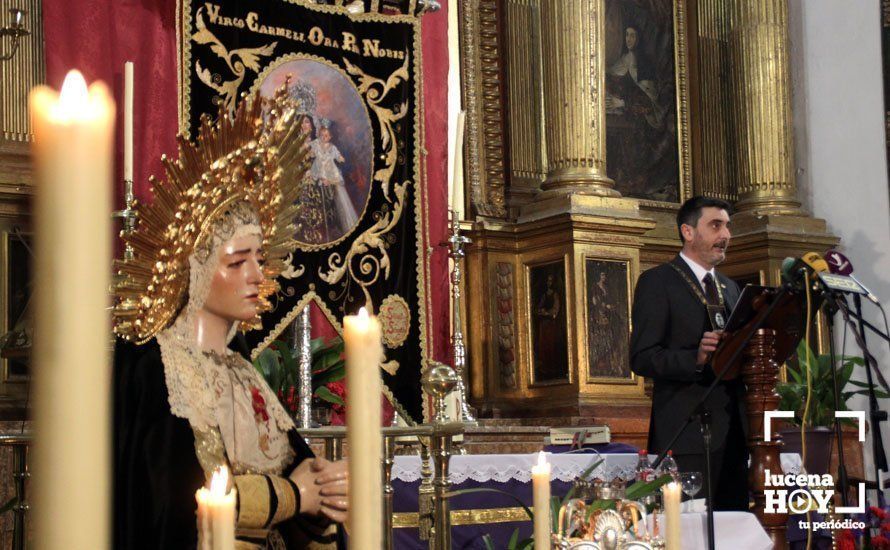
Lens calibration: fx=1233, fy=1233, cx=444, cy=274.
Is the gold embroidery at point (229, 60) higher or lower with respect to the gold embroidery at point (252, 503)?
higher

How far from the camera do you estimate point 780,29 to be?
917cm

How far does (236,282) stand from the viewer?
285cm

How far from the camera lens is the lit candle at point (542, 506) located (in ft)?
4.12

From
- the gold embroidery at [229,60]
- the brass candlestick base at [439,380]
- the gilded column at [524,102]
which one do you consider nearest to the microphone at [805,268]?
the brass candlestick base at [439,380]

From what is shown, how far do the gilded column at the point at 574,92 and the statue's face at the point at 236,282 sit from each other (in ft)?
17.4

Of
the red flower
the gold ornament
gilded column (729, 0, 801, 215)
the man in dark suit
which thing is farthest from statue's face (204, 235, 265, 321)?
gilded column (729, 0, 801, 215)

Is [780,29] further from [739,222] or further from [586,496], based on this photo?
[586,496]

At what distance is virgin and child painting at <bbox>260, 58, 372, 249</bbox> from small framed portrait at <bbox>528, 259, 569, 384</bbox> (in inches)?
61.1

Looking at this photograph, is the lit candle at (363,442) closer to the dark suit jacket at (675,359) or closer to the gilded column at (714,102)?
the dark suit jacket at (675,359)

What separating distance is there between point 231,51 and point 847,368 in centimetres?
394

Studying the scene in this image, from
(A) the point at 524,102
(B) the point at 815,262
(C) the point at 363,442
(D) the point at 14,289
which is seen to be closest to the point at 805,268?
(B) the point at 815,262

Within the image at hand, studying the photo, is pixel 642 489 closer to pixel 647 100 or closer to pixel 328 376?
pixel 328 376

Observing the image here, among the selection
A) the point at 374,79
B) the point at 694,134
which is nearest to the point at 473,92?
the point at 374,79

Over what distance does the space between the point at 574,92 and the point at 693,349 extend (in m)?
3.34
